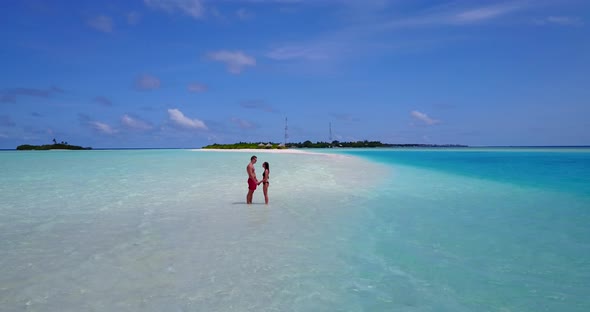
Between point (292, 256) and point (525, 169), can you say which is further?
point (525, 169)

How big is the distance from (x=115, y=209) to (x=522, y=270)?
33.3ft

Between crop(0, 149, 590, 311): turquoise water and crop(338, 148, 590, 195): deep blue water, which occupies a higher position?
crop(0, 149, 590, 311): turquoise water

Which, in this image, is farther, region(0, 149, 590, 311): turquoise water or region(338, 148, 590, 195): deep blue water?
region(338, 148, 590, 195): deep blue water

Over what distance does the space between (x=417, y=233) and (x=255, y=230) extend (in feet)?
11.4

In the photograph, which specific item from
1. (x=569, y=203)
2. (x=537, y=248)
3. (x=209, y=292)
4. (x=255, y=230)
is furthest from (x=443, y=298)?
(x=569, y=203)

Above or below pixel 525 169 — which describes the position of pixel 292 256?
above

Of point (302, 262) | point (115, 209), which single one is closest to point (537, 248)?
point (302, 262)

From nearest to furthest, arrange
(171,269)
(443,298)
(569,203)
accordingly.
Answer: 1. (443,298)
2. (171,269)
3. (569,203)

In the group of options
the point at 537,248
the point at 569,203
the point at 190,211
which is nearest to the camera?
the point at 537,248

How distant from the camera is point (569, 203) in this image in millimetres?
13281

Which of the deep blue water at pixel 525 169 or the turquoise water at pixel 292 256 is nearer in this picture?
the turquoise water at pixel 292 256

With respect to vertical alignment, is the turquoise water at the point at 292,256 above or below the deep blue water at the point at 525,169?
above

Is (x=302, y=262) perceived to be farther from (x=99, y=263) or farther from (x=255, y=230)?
(x=99, y=263)

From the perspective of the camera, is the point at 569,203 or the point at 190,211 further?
the point at 569,203
